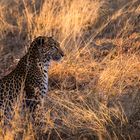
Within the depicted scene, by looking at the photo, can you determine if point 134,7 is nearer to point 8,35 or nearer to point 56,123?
point 8,35

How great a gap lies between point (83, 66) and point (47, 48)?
57.7 inches

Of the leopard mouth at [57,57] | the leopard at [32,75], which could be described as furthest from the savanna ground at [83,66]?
the leopard mouth at [57,57]

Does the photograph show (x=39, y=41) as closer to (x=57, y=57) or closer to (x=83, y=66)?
(x=57, y=57)

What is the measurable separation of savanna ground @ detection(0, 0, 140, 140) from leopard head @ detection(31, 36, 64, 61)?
468mm

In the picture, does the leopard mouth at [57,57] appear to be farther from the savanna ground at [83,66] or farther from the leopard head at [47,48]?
the savanna ground at [83,66]

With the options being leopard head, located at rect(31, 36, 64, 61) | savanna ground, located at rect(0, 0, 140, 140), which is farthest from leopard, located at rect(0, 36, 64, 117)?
savanna ground, located at rect(0, 0, 140, 140)

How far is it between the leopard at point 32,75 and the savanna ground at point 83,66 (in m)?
0.24

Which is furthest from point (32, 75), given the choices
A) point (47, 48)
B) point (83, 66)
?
point (83, 66)

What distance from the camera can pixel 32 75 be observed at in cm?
733

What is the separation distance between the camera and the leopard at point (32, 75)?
705cm

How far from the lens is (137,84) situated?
798 centimetres

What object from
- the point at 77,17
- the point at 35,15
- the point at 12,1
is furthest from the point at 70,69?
the point at 12,1

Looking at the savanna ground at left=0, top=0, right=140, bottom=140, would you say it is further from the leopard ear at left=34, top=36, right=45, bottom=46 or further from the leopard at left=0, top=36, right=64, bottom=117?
the leopard ear at left=34, top=36, right=45, bottom=46

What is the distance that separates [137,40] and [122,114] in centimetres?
307
